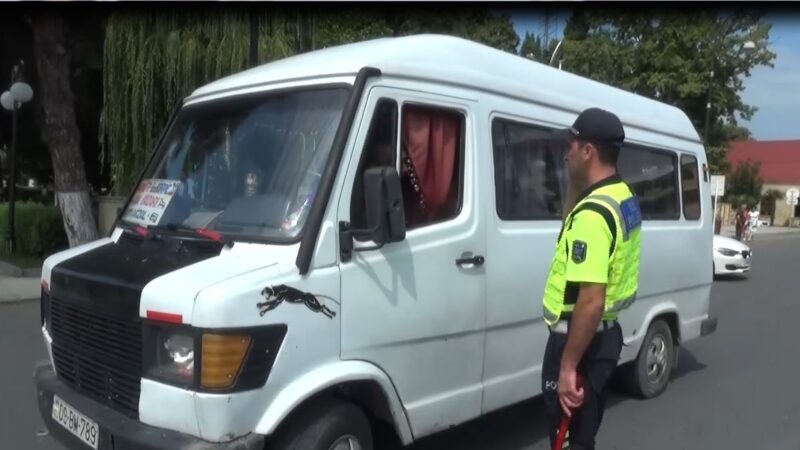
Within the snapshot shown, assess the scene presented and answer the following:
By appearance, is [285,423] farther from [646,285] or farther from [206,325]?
[646,285]

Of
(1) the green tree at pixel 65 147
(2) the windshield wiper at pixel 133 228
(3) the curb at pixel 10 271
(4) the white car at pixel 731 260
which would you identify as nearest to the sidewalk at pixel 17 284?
(3) the curb at pixel 10 271

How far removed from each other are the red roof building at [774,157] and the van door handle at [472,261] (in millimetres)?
59281

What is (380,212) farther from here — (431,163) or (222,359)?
(222,359)

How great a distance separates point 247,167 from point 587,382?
2.04m

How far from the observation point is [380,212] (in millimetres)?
3789

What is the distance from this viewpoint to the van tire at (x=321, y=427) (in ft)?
12.2

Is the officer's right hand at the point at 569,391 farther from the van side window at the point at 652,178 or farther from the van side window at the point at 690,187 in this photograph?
the van side window at the point at 690,187

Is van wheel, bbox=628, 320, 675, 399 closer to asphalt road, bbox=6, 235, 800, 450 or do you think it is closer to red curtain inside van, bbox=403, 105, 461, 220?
asphalt road, bbox=6, 235, 800, 450

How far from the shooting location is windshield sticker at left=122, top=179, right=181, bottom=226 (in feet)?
14.5

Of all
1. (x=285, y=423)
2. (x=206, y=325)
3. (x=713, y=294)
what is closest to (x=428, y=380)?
(x=285, y=423)

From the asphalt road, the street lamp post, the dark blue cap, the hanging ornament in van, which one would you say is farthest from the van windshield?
the street lamp post

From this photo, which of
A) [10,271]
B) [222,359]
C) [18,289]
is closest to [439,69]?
[222,359]

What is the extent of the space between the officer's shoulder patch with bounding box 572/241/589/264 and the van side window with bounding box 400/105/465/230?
43.5 inches

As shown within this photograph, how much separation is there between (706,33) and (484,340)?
103 feet
